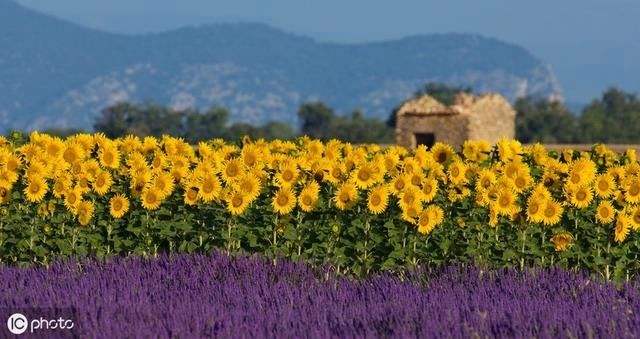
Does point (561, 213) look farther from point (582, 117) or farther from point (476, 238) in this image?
point (582, 117)

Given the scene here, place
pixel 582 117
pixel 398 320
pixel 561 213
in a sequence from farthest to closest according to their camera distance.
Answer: pixel 582 117 < pixel 561 213 < pixel 398 320

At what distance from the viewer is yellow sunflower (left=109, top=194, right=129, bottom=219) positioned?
8.88 metres

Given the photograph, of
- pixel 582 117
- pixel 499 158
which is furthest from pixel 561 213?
pixel 582 117

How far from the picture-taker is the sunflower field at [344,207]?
8320 millimetres

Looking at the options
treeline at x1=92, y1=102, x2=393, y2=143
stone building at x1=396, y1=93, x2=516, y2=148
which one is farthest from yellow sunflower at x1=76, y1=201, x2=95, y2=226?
Result: treeline at x1=92, y1=102, x2=393, y2=143

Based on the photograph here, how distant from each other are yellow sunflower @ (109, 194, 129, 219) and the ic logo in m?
4.10

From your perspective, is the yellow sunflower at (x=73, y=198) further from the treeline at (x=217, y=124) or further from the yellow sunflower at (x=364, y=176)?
the treeline at (x=217, y=124)

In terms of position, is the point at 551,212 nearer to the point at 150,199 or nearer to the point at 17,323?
the point at 150,199

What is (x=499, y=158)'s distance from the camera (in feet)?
30.1

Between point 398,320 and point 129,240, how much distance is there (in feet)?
15.3

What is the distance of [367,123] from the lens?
288ft

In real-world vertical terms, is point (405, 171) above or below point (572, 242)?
above

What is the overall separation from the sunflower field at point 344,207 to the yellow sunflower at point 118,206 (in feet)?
0.03

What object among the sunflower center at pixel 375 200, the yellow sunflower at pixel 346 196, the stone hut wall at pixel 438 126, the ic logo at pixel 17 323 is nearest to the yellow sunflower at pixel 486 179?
the sunflower center at pixel 375 200
